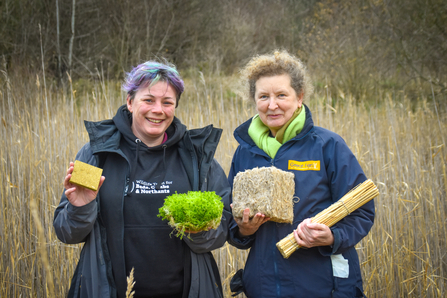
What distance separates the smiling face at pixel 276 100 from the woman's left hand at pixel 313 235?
494 mm

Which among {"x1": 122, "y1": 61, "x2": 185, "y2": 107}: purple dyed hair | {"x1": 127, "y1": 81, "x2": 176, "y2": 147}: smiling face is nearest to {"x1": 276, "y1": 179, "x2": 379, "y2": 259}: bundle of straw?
{"x1": 127, "y1": 81, "x2": 176, "y2": 147}: smiling face

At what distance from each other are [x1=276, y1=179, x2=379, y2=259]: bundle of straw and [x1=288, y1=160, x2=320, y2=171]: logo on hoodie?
0.58 feet

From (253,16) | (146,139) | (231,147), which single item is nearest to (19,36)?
(231,147)

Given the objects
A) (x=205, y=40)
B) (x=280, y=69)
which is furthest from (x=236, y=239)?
(x=205, y=40)

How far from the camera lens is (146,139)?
1692mm

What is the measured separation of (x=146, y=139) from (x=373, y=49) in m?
7.73

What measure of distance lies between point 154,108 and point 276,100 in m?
0.58

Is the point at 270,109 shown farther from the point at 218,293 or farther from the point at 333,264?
the point at 218,293

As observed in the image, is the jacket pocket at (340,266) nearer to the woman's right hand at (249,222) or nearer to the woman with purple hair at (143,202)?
the woman's right hand at (249,222)

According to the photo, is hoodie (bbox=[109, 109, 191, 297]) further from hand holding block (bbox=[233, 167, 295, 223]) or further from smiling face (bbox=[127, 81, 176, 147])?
hand holding block (bbox=[233, 167, 295, 223])

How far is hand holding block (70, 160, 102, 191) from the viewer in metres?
1.34

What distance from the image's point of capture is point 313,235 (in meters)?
1.42

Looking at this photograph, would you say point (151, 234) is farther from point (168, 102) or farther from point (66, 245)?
point (66, 245)

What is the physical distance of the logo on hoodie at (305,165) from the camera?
1518 millimetres
